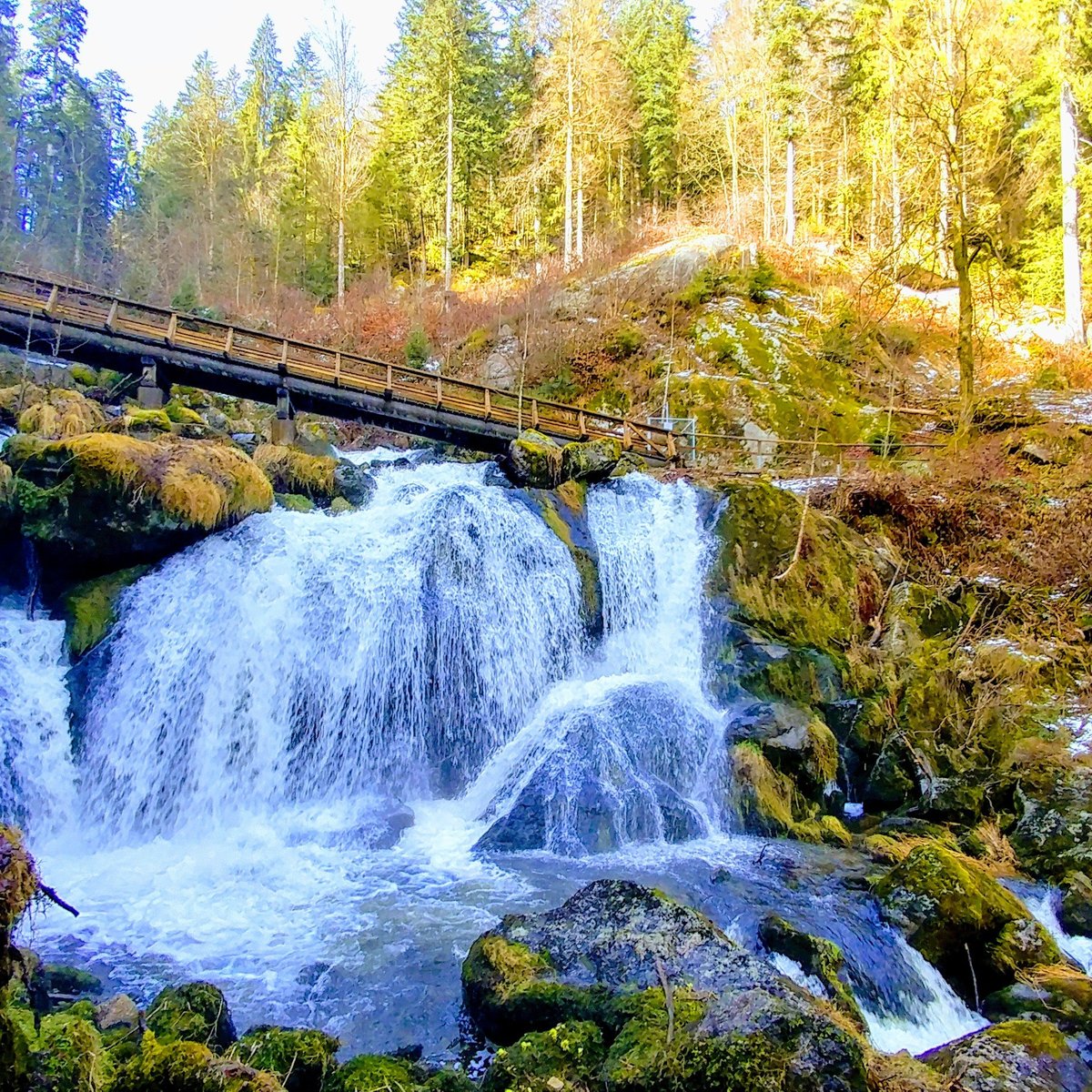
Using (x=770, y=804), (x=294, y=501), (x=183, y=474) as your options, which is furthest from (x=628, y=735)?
(x=294, y=501)

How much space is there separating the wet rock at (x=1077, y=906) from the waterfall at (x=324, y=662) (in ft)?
19.6

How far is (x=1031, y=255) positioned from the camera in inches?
939

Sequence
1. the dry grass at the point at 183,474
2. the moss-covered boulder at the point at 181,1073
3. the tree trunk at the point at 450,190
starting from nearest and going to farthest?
the moss-covered boulder at the point at 181,1073
the dry grass at the point at 183,474
the tree trunk at the point at 450,190

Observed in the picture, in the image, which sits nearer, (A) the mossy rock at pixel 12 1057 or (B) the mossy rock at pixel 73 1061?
(A) the mossy rock at pixel 12 1057

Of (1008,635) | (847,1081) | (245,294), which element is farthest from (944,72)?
(245,294)

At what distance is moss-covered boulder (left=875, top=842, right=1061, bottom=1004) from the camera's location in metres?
5.44

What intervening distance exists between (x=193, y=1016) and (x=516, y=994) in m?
1.71

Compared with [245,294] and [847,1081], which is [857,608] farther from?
[245,294]

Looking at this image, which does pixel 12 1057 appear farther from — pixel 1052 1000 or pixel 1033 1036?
pixel 1052 1000

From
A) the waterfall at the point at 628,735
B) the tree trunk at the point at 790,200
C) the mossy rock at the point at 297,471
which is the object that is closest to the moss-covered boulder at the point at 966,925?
the waterfall at the point at 628,735

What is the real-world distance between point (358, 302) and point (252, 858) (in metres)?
25.7

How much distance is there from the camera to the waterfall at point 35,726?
311 inches

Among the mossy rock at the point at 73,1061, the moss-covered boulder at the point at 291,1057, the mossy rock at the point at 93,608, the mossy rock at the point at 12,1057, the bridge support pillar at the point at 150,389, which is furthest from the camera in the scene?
the bridge support pillar at the point at 150,389

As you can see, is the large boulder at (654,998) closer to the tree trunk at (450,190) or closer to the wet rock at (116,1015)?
the wet rock at (116,1015)
